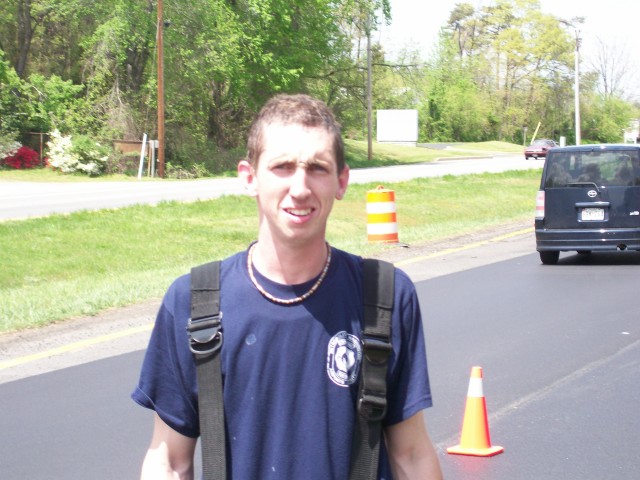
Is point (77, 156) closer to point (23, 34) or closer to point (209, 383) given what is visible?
point (23, 34)

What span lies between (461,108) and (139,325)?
10122cm

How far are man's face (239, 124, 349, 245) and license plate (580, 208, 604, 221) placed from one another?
1471 cm

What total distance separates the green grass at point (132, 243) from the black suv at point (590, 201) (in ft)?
9.57

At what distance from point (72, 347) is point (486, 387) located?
381cm

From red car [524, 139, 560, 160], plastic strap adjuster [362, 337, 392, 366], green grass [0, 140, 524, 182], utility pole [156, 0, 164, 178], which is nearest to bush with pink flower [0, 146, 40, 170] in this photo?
green grass [0, 140, 524, 182]

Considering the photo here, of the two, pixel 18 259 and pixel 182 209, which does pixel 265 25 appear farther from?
pixel 18 259

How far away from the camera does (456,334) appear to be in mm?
10703

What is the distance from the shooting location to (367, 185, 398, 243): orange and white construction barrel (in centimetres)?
1908

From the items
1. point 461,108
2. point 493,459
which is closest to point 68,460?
point 493,459

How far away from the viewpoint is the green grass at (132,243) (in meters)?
12.9

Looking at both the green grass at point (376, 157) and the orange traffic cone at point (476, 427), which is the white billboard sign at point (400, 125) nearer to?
the green grass at point (376, 157)

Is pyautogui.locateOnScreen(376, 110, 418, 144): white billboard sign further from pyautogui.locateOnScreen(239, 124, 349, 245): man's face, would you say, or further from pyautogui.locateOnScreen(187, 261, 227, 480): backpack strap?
pyautogui.locateOnScreen(187, 261, 227, 480): backpack strap

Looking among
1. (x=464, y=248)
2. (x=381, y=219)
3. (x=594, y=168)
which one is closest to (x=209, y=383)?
(x=594, y=168)

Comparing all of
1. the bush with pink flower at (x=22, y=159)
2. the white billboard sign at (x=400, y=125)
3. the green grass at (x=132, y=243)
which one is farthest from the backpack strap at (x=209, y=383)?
the white billboard sign at (x=400, y=125)
